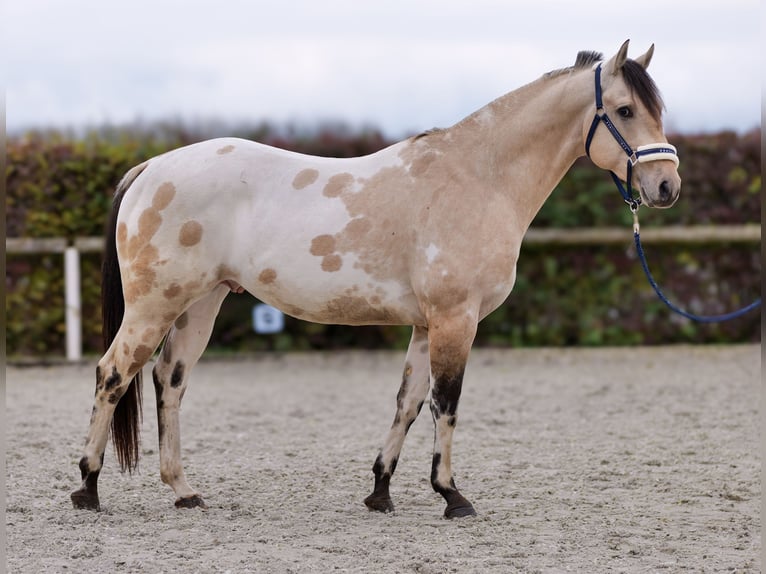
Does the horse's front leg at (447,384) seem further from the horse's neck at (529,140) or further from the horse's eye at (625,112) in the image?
the horse's eye at (625,112)

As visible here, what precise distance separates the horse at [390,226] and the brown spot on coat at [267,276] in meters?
0.01

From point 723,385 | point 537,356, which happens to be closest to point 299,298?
point 723,385

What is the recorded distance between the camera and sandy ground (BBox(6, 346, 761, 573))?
3824 millimetres

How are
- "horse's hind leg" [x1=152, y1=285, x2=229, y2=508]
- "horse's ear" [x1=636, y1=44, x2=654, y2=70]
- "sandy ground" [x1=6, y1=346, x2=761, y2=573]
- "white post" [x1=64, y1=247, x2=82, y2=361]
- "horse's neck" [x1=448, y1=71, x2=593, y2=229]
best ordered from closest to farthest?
"sandy ground" [x1=6, y1=346, x2=761, y2=573]
"horse's ear" [x1=636, y1=44, x2=654, y2=70]
"horse's neck" [x1=448, y1=71, x2=593, y2=229]
"horse's hind leg" [x1=152, y1=285, x2=229, y2=508]
"white post" [x1=64, y1=247, x2=82, y2=361]

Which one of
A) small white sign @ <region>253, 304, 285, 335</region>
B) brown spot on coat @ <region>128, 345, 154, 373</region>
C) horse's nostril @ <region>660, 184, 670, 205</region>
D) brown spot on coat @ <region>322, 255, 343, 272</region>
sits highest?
horse's nostril @ <region>660, 184, 670, 205</region>

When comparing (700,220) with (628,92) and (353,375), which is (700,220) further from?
(628,92)

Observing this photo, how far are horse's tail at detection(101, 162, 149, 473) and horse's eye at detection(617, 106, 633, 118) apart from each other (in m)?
2.29

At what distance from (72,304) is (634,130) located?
674cm

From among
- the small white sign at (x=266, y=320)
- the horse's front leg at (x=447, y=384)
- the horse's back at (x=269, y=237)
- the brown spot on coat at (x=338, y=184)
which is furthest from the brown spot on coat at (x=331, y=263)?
the small white sign at (x=266, y=320)

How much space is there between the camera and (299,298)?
4375 mm

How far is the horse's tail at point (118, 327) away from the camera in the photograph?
4.55m

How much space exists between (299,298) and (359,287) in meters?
0.30

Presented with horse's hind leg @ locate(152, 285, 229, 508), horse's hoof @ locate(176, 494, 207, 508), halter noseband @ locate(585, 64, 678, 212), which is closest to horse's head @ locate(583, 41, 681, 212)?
halter noseband @ locate(585, 64, 678, 212)

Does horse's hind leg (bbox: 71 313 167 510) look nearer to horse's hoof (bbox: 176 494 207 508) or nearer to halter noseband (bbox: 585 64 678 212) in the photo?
horse's hoof (bbox: 176 494 207 508)
